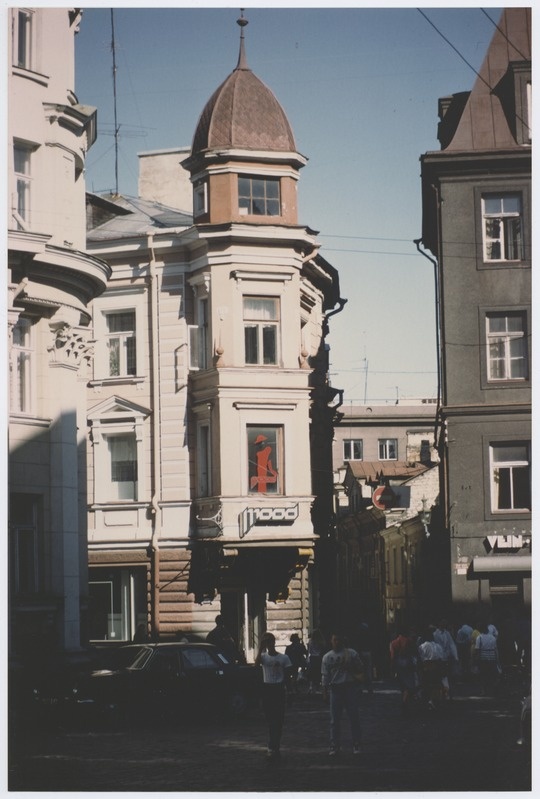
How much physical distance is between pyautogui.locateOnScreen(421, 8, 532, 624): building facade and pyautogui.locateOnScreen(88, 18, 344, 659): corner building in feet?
13.0

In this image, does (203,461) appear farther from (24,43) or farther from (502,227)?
(24,43)

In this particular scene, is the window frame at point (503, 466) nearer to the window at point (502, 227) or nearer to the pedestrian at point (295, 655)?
the window at point (502, 227)

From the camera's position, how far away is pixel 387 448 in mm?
76125

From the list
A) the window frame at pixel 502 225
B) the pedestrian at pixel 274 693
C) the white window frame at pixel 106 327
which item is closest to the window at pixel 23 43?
the pedestrian at pixel 274 693

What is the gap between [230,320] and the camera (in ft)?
128

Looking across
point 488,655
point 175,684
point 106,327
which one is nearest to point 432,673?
point 488,655

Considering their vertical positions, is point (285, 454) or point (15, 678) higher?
point (285, 454)

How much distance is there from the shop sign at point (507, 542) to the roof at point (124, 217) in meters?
12.3

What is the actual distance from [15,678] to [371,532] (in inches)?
1407

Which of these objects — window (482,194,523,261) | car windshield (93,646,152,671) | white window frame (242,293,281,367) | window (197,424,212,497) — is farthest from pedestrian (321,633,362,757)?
white window frame (242,293,281,367)

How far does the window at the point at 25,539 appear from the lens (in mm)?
28000

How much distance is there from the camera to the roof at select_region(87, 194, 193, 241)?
4231 centimetres
